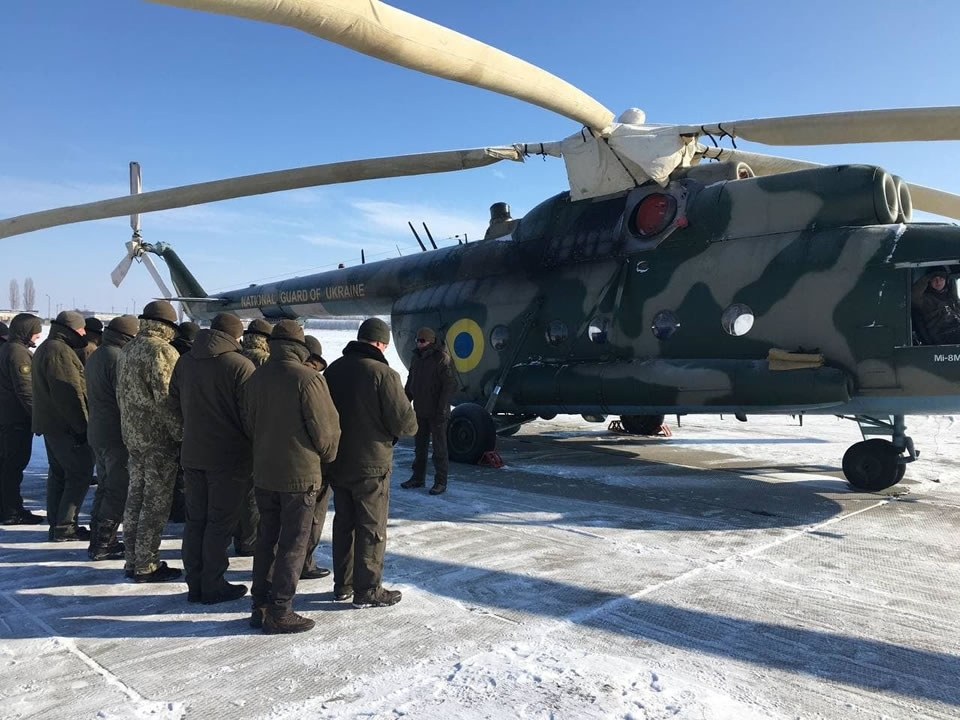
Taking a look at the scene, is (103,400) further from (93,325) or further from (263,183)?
(263,183)

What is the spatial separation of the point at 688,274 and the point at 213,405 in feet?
18.8

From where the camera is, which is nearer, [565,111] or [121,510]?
[121,510]

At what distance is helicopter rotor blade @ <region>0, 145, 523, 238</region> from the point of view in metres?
7.46

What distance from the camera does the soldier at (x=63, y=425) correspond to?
5.60 m

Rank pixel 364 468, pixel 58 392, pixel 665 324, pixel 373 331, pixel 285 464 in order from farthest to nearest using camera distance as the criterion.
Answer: pixel 665 324
pixel 58 392
pixel 373 331
pixel 364 468
pixel 285 464

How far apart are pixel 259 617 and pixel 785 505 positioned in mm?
5415

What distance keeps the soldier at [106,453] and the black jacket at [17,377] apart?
4.14 ft

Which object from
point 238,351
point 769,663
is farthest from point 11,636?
point 769,663

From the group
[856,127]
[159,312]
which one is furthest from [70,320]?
[856,127]

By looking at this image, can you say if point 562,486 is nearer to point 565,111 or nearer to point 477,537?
point 477,537

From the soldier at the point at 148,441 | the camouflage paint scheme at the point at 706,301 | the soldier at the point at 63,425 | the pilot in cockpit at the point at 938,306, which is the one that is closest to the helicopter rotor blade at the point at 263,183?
the camouflage paint scheme at the point at 706,301

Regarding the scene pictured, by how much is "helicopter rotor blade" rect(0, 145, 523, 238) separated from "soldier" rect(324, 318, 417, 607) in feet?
12.6

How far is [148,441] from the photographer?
185 inches

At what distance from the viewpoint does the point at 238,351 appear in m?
4.61
